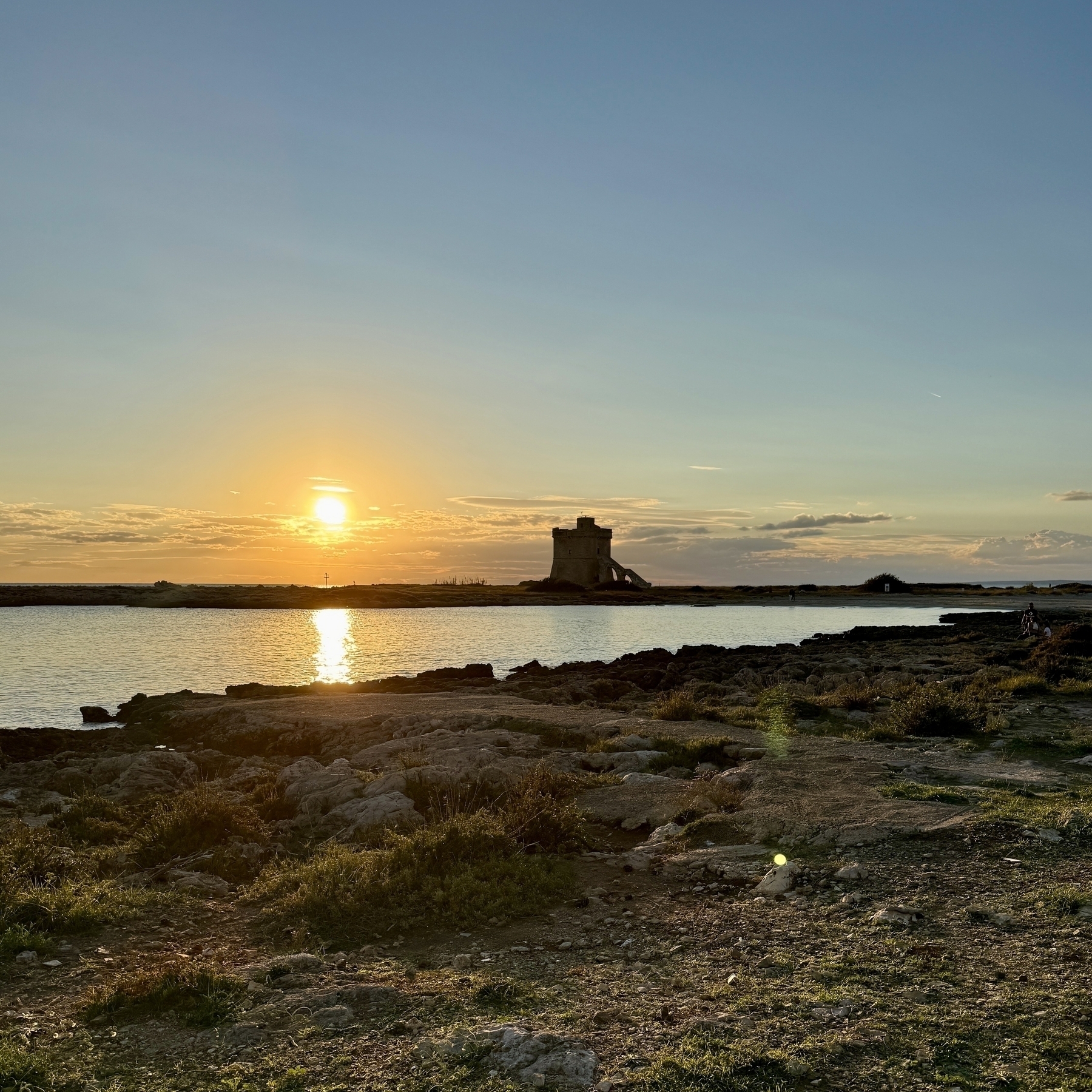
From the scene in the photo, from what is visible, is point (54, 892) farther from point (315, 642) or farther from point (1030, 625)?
point (315, 642)

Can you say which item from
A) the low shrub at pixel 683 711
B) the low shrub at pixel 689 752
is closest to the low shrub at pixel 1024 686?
the low shrub at pixel 683 711

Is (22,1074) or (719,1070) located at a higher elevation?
(719,1070)

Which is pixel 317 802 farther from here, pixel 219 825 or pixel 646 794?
pixel 646 794

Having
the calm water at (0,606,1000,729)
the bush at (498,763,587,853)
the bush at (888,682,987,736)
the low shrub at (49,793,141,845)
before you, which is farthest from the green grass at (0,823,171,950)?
the calm water at (0,606,1000,729)

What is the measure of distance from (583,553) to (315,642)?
55.5 m

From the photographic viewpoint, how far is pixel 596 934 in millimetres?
6633

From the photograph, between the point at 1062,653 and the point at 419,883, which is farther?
the point at 1062,653

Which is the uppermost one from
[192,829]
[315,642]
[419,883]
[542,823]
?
[542,823]

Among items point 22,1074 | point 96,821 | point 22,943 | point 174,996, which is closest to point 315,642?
point 96,821

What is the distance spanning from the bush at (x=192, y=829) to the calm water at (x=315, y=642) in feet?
51.2

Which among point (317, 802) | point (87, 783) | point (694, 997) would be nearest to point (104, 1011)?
point (694, 997)

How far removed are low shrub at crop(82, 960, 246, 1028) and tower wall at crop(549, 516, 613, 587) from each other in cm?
10026

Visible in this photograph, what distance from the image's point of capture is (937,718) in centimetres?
1428

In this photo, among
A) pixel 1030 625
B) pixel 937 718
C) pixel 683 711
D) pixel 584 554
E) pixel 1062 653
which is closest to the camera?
pixel 937 718
